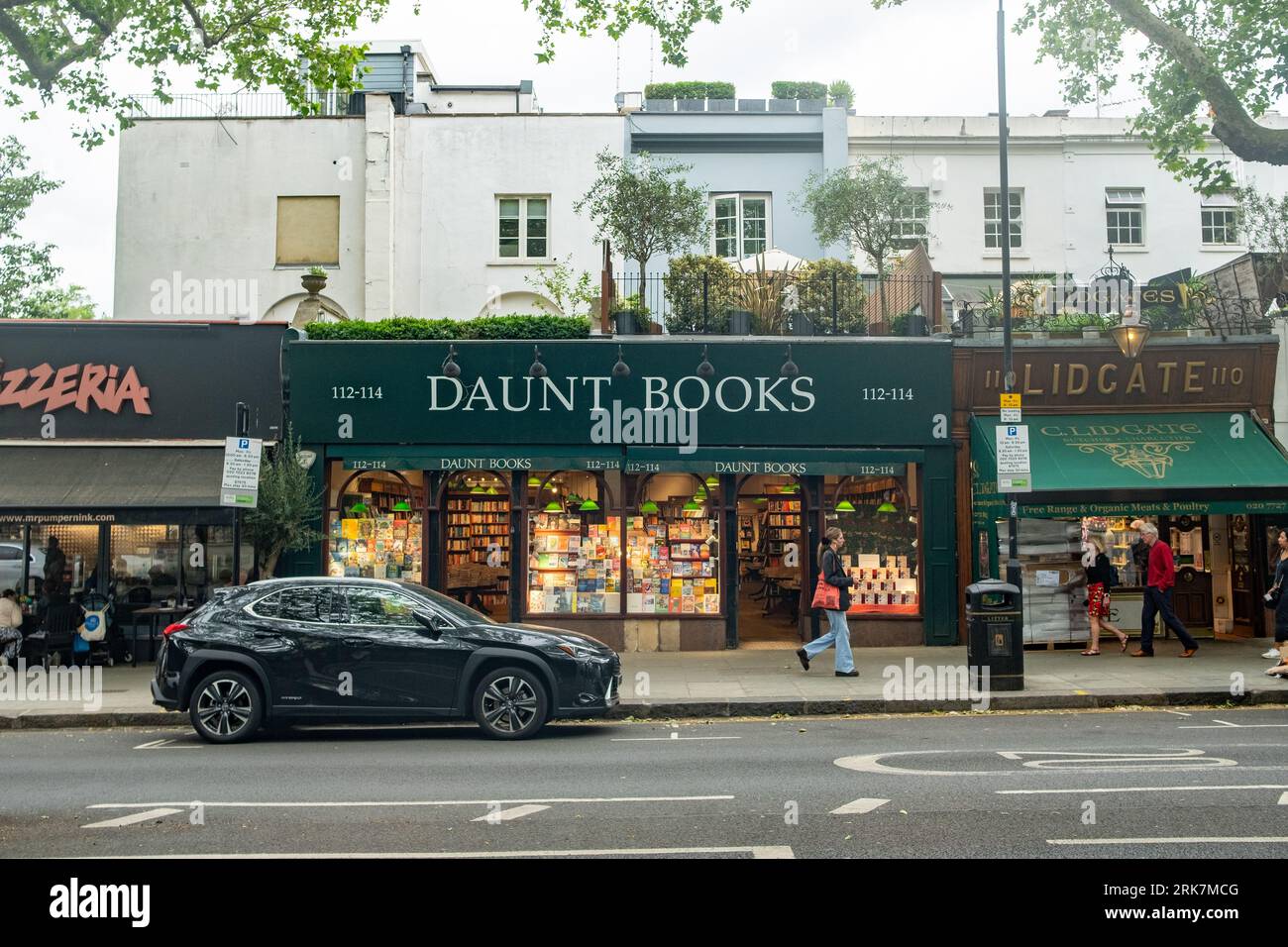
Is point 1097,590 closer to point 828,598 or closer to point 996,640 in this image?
point 996,640

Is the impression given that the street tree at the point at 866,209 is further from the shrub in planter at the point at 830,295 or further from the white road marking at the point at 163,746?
the white road marking at the point at 163,746

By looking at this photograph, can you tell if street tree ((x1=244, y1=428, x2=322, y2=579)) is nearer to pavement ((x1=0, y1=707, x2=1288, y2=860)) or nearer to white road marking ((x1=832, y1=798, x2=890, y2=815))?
pavement ((x1=0, y1=707, x2=1288, y2=860))

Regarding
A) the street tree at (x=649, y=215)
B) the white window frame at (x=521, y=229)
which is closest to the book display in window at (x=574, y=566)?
the street tree at (x=649, y=215)

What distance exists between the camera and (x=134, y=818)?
791cm

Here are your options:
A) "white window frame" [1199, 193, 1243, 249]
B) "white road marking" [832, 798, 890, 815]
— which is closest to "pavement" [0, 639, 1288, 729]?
"white road marking" [832, 798, 890, 815]

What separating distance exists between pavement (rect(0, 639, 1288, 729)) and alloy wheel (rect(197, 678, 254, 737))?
213cm

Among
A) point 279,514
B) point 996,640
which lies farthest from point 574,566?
point 996,640

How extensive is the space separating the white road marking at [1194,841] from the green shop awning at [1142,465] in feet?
34.9

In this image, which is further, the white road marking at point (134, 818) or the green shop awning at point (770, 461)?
the green shop awning at point (770, 461)

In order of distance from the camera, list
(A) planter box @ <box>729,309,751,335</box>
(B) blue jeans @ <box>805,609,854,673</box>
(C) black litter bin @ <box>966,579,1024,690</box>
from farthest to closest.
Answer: (A) planter box @ <box>729,309,751,335</box>, (B) blue jeans @ <box>805,609,854,673</box>, (C) black litter bin @ <box>966,579,1024,690</box>

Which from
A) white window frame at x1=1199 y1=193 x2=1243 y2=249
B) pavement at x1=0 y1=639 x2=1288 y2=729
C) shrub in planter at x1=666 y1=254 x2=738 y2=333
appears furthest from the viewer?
white window frame at x1=1199 y1=193 x2=1243 y2=249

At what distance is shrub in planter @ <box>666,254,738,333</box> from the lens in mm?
19359

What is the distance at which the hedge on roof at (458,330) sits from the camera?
18.7 metres

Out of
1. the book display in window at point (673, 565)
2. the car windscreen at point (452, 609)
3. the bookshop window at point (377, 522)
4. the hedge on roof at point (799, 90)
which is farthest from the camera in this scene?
the hedge on roof at point (799, 90)
